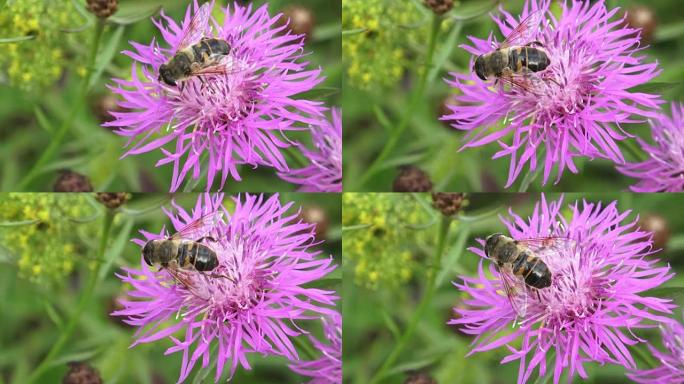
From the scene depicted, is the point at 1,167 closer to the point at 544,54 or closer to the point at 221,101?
the point at 221,101

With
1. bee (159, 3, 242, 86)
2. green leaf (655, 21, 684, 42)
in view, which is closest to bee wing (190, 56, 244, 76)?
bee (159, 3, 242, 86)

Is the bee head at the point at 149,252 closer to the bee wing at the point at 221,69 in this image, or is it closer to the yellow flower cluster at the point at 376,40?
the bee wing at the point at 221,69

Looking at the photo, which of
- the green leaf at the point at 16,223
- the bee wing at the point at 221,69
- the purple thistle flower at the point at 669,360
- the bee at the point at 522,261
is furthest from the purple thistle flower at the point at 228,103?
the purple thistle flower at the point at 669,360

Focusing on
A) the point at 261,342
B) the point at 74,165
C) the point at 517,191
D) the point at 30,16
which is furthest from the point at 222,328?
the point at 30,16

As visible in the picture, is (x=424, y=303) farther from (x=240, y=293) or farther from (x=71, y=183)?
(x=71, y=183)

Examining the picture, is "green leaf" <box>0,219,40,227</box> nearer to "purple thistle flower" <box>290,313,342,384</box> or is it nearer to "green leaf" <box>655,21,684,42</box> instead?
"purple thistle flower" <box>290,313,342,384</box>

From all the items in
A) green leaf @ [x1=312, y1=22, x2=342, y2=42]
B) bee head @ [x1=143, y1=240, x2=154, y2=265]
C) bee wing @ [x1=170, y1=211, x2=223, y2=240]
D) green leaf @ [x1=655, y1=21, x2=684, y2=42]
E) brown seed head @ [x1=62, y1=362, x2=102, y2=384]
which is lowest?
brown seed head @ [x1=62, y1=362, x2=102, y2=384]

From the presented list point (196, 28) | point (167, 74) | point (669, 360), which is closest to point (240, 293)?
point (167, 74)
